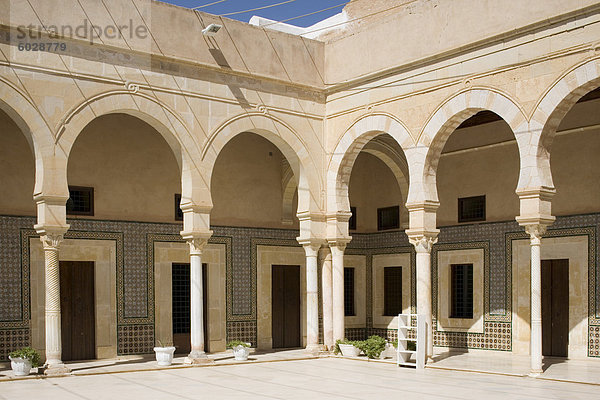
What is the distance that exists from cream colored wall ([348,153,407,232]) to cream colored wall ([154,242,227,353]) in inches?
138

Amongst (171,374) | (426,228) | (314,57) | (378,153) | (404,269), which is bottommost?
(171,374)

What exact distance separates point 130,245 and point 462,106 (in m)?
6.21

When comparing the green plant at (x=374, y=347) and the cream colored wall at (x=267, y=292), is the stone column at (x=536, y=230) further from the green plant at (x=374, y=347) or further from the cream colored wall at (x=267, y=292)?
the cream colored wall at (x=267, y=292)

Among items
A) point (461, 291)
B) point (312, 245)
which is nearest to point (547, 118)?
point (312, 245)

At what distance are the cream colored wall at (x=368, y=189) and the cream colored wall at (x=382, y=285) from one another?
2.50 ft

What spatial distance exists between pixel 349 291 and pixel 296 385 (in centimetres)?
650

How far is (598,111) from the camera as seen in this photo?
12.3 meters

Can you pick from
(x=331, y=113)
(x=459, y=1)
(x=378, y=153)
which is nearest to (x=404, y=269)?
(x=378, y=153)

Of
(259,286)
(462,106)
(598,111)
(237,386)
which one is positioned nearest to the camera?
(237,386)

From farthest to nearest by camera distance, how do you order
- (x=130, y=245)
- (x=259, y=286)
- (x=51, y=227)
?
(x=259, y=286) → (x=130, y=245) → (x=51, y=227)

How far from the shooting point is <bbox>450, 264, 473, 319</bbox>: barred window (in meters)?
14.2

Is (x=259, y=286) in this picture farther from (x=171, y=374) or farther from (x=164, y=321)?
(x=171, y=374)

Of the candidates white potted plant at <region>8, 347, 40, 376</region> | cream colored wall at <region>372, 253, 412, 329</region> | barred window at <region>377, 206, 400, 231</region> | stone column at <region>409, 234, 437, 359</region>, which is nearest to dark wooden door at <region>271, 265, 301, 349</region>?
cream colored wall at <region>372, 253, 412, 329</region>

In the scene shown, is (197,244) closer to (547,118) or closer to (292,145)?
(292,145)
